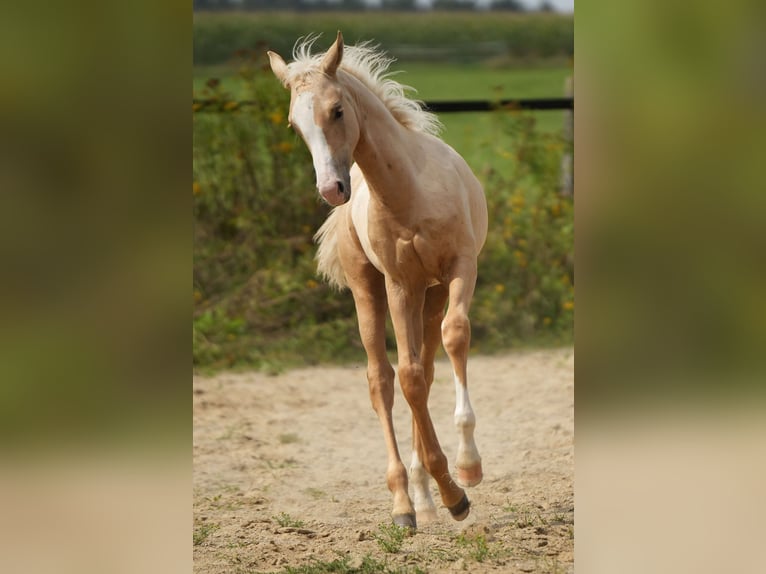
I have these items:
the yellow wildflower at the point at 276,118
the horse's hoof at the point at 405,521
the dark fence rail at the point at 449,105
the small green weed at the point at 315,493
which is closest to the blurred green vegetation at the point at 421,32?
the dark fence rail at the point at 449,105

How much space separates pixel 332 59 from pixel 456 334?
114 cm

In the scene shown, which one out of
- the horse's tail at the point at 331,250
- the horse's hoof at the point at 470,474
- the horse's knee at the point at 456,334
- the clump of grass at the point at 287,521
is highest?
the horse's tail at the point at 331,250

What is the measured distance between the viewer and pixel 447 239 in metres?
4.04

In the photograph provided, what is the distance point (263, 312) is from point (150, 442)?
19.9 ft

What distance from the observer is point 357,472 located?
5.96m

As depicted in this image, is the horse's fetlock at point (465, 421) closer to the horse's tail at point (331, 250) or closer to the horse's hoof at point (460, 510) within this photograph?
the horse's hoof at point (460, 510)

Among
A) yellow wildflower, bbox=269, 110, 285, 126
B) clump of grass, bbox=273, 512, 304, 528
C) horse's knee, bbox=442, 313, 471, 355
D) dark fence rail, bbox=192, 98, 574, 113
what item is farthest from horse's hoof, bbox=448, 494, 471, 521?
yellow wildflower, bbox=269, 110, 285, 126

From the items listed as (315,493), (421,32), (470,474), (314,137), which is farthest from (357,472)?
(421,32)

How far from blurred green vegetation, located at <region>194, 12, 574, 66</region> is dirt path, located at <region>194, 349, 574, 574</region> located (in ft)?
14.6

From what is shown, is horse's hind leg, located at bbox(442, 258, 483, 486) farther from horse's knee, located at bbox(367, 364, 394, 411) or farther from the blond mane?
the blond mane

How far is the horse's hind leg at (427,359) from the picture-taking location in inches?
179

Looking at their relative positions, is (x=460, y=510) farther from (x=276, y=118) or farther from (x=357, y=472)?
(x=276, y=118)

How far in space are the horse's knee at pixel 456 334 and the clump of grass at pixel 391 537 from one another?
2.89 ft

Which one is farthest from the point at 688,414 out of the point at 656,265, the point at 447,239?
the point at 447,239
